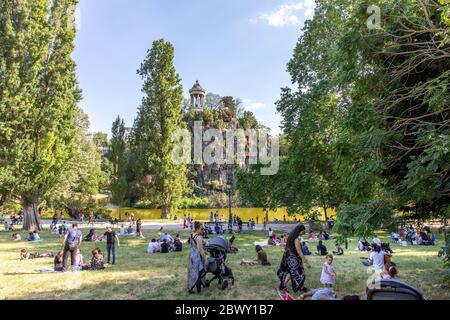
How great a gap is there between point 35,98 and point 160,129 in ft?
60.7

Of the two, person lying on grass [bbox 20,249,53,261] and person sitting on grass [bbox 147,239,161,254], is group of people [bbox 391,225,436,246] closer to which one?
person sitting on grass [bbox 147,239,161,254]

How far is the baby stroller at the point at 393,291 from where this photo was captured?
385cm

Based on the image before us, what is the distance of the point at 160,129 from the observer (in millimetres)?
45500

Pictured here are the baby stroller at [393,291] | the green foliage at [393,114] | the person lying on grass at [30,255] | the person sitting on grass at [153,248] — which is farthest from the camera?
the person sitting on grass at [153,248]

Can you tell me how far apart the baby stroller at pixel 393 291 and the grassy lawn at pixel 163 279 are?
14.7 feet

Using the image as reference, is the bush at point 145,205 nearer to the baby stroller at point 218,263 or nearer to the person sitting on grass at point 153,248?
the person sitting on grass at point 153,248

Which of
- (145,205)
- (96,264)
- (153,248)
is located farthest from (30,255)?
(145,205)

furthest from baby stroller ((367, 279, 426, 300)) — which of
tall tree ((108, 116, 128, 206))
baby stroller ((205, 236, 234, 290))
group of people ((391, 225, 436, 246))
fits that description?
tall tree ((108, 116, 128, 206))

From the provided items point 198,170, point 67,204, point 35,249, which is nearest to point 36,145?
point 35,249

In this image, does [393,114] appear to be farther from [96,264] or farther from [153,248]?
[153,248]

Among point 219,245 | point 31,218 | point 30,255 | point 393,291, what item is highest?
point 393,291

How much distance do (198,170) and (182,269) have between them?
170ft

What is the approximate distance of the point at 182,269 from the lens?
480 inches

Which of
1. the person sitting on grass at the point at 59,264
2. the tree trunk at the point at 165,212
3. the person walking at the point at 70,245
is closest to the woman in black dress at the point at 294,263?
the person walking at the point at 70,245
